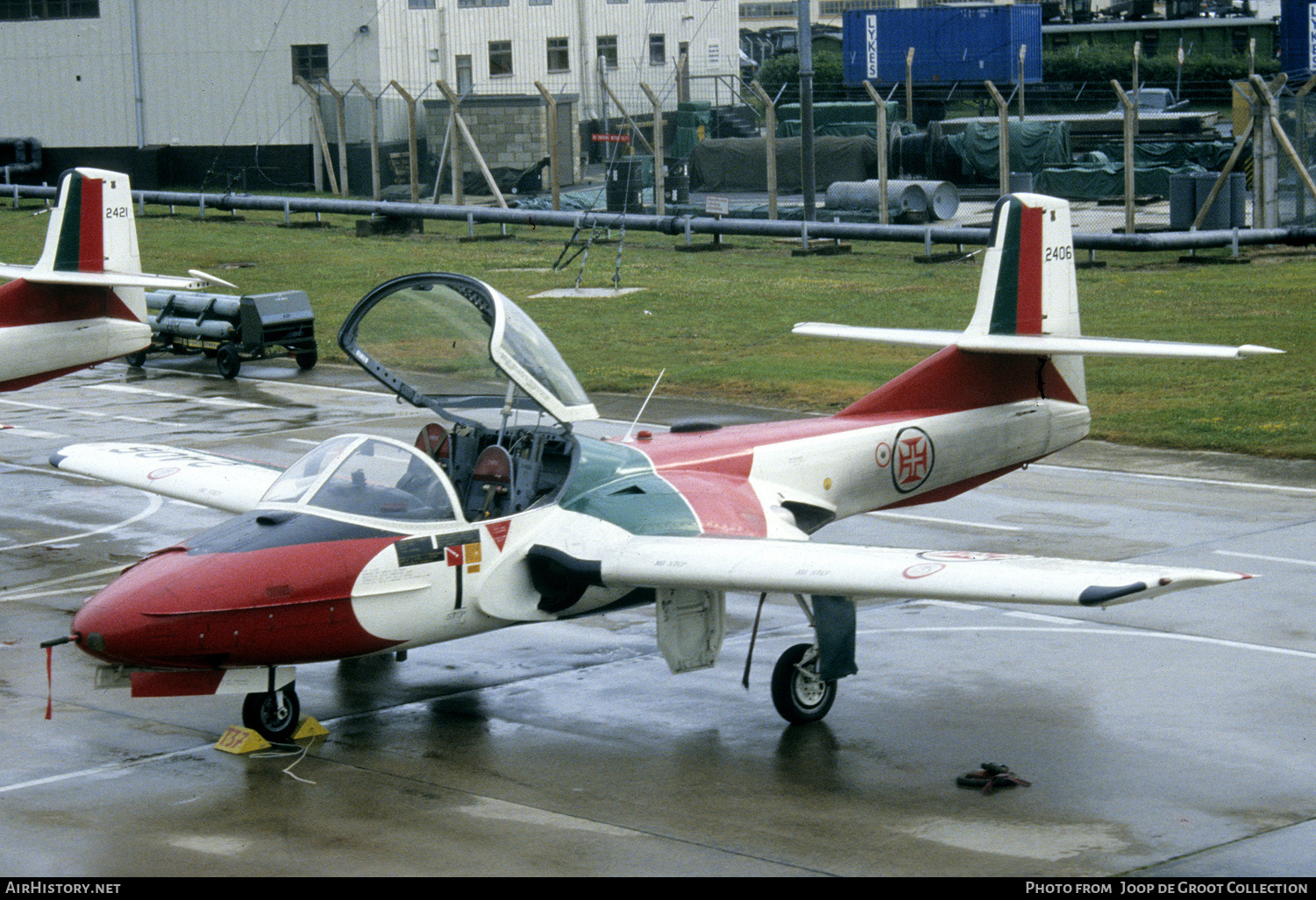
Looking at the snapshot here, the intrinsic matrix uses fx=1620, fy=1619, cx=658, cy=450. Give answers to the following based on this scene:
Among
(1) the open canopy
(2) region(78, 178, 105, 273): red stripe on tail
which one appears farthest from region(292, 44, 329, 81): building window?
(1) the open canopy

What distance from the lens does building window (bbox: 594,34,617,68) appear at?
5878cm

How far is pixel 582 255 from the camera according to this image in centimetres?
3859

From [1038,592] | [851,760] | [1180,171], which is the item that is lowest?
[851,760]

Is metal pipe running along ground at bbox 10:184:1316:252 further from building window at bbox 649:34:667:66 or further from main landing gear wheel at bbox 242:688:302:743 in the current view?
main landing gear wheel at bbox 242:688:302:743

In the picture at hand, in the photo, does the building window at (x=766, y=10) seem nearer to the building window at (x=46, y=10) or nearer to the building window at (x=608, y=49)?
the building window at (x=608, y=49)

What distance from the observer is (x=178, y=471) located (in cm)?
1417

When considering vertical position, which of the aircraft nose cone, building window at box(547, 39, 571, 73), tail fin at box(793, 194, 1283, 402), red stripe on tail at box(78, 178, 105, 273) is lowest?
the aircraft nose cone

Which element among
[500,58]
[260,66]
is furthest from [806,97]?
[260,66]

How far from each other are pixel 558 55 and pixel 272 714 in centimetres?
4980

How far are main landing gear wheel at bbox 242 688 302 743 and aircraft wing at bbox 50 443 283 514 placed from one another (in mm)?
2828

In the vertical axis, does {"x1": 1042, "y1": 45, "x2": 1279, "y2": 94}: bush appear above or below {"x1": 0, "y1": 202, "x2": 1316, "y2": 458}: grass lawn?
above
